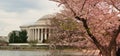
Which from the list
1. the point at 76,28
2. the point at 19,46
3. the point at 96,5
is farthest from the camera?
the point at 19,46

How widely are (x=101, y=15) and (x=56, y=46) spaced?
2.87 m

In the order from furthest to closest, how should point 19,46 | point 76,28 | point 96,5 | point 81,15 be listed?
point 19,46 < point 76,28 < point 96,5 < point 81,15

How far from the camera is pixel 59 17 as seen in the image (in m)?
20.6

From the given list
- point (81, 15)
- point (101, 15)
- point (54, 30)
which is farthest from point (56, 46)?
point (81, 15)

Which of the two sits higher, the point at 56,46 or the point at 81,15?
the point at 81,15

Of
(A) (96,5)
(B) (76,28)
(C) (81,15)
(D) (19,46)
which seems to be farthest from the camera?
(D) (19,46)

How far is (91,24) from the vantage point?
65.4 feet

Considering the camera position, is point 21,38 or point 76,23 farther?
point 21,38

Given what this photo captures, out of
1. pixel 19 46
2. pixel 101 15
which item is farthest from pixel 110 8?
pixel 19 46

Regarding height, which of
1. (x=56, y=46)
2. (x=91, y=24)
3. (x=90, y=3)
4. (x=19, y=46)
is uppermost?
(x=90, y=3)

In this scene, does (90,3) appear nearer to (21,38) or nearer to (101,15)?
(101,15)

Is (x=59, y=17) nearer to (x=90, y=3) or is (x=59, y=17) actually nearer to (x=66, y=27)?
(x=66, y=27)

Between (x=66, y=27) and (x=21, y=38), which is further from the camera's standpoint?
(x=21, y=38)

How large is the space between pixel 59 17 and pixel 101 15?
230cm
